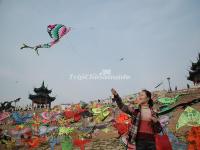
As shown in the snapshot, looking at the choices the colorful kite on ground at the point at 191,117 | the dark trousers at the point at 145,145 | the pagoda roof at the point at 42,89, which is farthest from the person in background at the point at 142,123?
the pagoda roof at the point at 42,89

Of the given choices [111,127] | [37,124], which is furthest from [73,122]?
[111,127]

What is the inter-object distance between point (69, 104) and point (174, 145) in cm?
2124

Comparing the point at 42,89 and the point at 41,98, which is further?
the point at 42,89

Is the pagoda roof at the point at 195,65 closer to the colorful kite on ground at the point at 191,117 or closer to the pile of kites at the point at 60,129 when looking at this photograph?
the pile of kites at the point at 60,129

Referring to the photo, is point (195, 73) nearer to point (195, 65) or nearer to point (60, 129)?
point (195, 65)

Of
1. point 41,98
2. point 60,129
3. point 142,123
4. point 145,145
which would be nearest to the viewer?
point 145,145

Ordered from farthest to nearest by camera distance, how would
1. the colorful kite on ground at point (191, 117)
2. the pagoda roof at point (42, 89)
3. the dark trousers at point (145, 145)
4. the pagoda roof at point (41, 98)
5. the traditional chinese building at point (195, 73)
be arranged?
the pagoda roof at point (42, 89) < the pagoda roof at point (41, 98) < the traditional chinese building at point (195, 73) < the colorful kite on ground at point (191, 117) < the dark trousers at point (145, 145)

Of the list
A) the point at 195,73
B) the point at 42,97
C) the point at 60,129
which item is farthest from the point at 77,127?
the point at 42,97

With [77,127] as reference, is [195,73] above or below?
above

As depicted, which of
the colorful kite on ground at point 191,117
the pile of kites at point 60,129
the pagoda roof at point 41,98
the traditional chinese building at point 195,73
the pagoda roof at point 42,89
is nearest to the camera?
the colorful kite on ground at point 191,117

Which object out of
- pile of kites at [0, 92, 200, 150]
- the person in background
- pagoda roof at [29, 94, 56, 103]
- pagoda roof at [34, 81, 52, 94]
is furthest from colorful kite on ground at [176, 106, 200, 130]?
pagoda roof at [34, 81, 52, 94]

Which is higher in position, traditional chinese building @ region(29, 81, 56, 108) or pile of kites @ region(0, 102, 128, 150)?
traditional chinese building @ region(29, 81, 56, 108)

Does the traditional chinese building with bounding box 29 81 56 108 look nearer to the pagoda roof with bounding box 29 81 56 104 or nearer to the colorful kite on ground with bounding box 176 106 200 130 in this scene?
the pagoda roof with bounding box 29 81 56 104

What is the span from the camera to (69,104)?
2852cm
